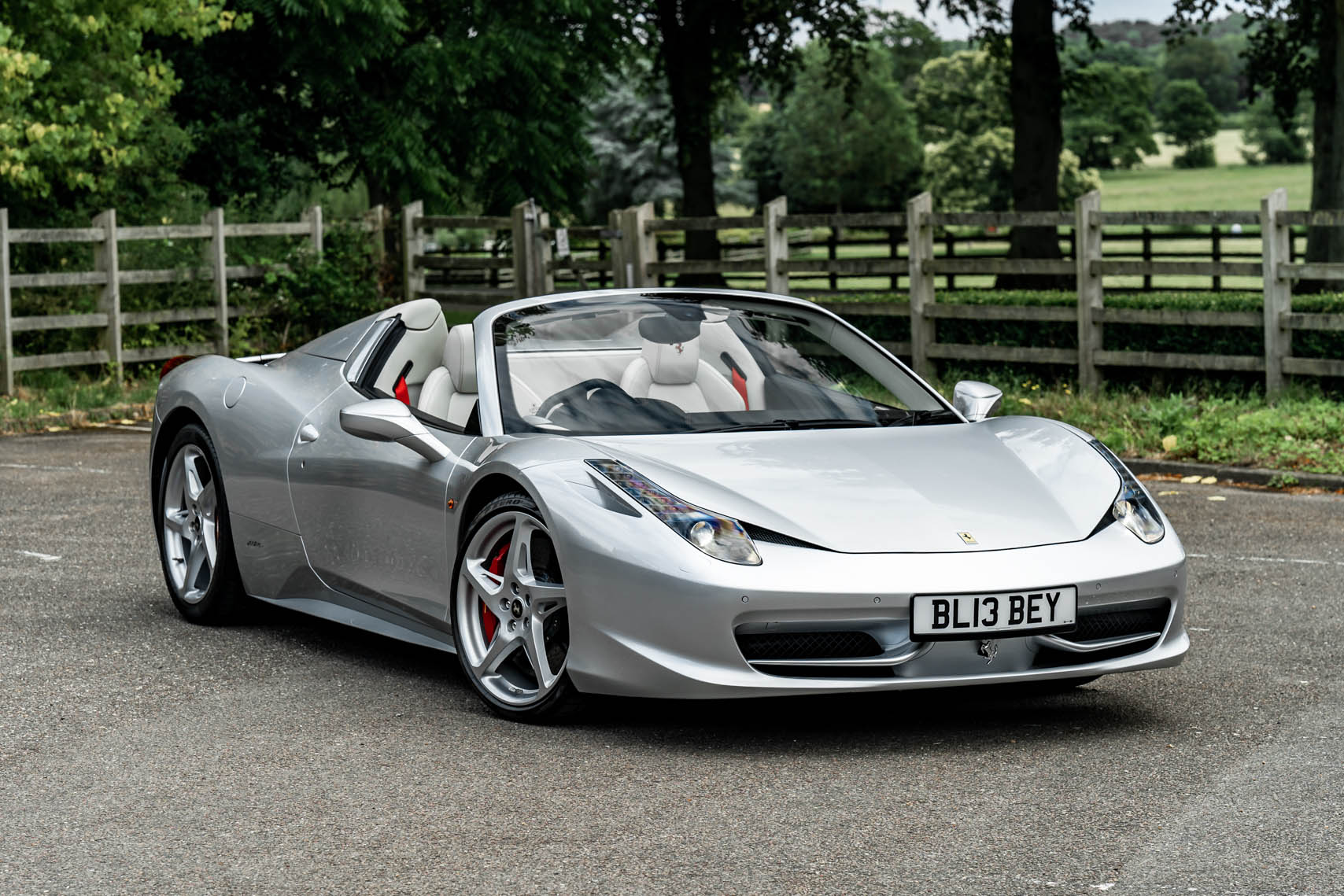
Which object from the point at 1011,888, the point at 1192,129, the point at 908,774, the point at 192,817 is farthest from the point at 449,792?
the point at 1192,129

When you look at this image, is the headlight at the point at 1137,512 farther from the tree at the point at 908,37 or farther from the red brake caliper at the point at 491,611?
the tree at the point at 908,37

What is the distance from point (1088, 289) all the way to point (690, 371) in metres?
9.77

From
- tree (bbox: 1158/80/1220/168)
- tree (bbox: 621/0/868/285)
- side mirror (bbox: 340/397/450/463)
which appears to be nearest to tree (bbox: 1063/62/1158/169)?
tree (bbox: 1158/80/1220/168)

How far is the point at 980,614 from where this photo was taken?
199 inches

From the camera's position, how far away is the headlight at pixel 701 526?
507cm

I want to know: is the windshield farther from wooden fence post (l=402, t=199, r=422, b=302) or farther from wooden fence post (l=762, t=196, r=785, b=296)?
wooden fence post (l=402, t=199, r=422, b=302)

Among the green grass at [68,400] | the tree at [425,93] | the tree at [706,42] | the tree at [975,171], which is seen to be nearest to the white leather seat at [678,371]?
the green grass at [68,400]

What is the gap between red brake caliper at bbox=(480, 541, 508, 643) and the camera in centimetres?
563

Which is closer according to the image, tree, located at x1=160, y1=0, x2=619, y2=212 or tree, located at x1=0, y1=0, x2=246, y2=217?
tree, located at x1=0, y1=0, x2=246, y2=217

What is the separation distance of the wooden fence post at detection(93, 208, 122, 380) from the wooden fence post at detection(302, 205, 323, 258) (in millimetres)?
2866

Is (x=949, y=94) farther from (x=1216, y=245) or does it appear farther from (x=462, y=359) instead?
(x=462, y=359)

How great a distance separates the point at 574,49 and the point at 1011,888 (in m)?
23.9

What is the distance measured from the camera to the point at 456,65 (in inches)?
976

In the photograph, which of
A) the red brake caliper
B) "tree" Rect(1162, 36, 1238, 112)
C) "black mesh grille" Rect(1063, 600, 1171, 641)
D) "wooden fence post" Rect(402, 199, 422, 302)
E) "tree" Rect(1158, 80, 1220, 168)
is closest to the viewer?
"black mesh grille" Rect(1063, 600, 1171, 641)
